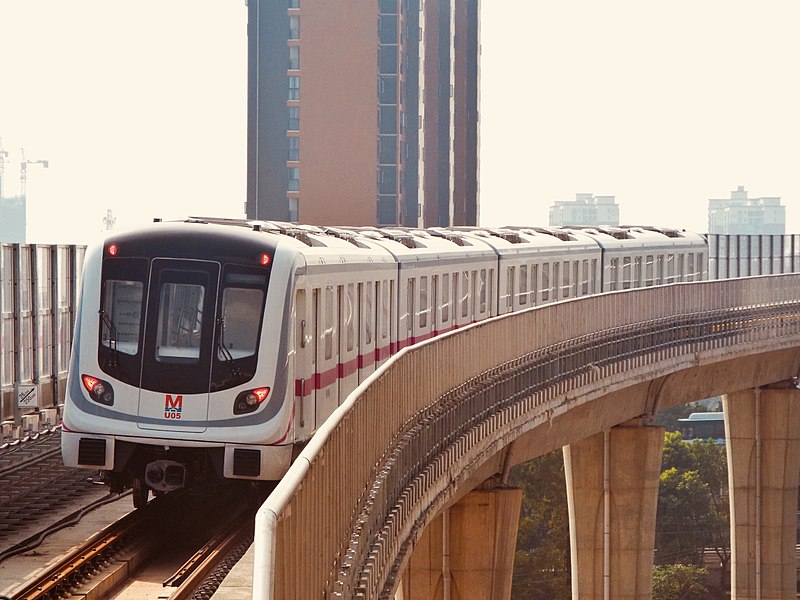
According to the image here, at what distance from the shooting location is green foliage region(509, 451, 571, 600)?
7669 cm

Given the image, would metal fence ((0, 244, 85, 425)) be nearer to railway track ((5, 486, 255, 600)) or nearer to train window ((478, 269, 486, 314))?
railway track ((5, 486, 255, 600))

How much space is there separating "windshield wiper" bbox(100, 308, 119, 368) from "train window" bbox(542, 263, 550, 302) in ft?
60.4

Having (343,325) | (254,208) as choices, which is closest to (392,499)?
(343,325)

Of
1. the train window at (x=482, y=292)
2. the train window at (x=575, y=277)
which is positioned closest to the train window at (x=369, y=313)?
the train window at (x=482, y=292)

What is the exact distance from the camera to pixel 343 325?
17.7m

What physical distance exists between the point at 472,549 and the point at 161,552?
12.4m

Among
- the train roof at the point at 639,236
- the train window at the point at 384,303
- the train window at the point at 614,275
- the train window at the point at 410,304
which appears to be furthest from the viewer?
the train roof at the point at 639,236

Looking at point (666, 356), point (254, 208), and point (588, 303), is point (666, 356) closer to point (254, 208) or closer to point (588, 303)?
point (588, 303)

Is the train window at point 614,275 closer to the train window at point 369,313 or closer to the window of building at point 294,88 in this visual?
the train window at point 369,313

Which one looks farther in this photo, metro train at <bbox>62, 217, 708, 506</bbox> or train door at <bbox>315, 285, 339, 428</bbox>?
train door at <bbox>315, 285, 339, 428</bbox>

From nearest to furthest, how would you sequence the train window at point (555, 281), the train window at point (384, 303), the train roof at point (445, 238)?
the train roof at point (445, 238) < the train window at point (384, 303) < the train window at point (555, 281)

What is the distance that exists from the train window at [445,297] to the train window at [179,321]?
9.65 meters

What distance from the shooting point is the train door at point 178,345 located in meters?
15.0

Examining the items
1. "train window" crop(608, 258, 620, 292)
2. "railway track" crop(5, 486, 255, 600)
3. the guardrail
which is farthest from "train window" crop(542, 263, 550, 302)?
"railway track" crop(5, 486, 255, 600)
